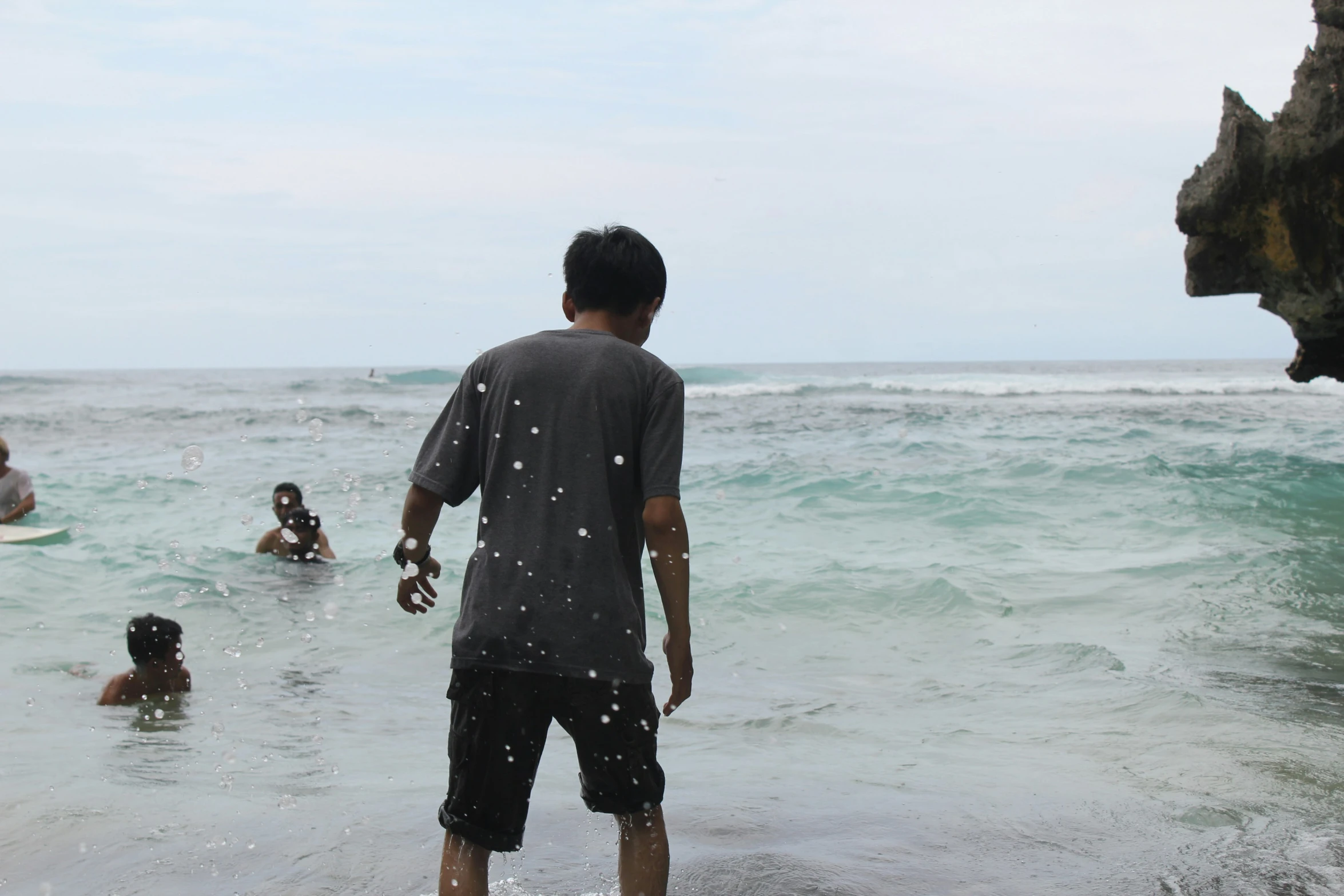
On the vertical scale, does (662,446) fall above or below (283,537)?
above

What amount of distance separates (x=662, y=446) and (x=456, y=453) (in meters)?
0.51

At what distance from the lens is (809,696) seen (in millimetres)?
6012

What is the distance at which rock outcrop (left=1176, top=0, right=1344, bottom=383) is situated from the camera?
10.2 m

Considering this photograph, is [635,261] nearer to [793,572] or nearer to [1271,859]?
[1271,859]

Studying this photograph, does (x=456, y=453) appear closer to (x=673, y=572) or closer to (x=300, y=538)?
(x=673, y=572)

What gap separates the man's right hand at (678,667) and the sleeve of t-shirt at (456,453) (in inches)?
23.9

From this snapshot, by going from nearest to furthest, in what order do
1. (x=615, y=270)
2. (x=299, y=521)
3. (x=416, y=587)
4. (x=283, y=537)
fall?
1. (x=615, y=270)
2. (x=416, y=587)
3. (x=299, y=521)
4. (x=283, y=537)

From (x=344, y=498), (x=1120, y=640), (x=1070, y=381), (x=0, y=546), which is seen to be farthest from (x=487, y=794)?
(x=1070, y=381)

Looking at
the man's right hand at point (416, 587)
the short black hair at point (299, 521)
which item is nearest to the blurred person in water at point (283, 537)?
the short black hair at point (299, 521)

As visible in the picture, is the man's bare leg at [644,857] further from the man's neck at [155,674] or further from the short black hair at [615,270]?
the man's neck at [155,674]

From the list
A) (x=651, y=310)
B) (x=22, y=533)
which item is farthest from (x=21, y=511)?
(x=651, y=310)

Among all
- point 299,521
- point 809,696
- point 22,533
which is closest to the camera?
point 809,696

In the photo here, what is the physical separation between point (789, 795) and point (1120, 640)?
3836mm

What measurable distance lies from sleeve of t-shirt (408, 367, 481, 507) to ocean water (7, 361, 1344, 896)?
136 cm
